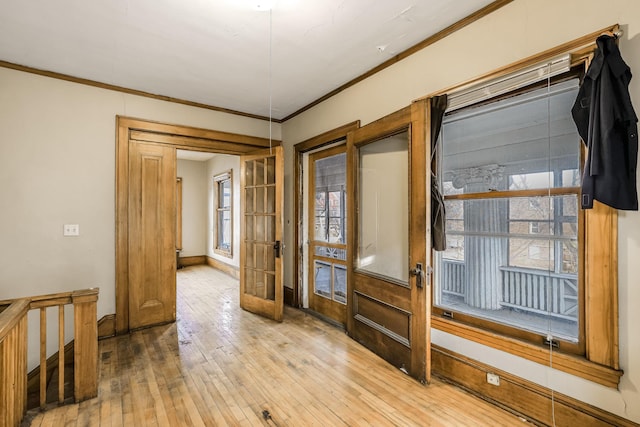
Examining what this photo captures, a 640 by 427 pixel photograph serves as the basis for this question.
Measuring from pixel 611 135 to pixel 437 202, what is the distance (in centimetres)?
107

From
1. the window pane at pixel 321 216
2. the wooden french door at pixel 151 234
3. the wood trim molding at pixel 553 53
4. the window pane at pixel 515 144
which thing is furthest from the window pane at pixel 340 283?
the wood trim molding at pixel 553 53

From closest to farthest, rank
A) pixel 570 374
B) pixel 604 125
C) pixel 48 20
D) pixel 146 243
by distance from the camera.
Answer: pixel 604 125 → pixel 570 374 → pixel 48 20 → pixel 146 243

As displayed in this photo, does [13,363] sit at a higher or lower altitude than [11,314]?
lower

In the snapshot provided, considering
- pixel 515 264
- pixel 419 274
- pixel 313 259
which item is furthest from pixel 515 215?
pixel 313 259

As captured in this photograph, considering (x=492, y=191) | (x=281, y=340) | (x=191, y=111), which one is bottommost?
(x=281, y=340)

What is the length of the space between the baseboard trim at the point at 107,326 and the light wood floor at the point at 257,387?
0.34 feet

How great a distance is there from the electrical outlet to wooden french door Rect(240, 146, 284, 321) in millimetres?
2292

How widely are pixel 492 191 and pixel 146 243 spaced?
11.9 ft

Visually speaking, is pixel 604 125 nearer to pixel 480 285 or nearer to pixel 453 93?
pixel 453 93

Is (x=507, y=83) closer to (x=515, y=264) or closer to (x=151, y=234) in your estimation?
(x=515, y=264)

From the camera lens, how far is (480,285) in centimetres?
237

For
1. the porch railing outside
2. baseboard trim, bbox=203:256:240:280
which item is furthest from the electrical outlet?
baseboard trim, bbox=203:256:240:280

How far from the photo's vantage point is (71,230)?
3125mm

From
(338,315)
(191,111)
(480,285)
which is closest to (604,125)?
(480,285)
